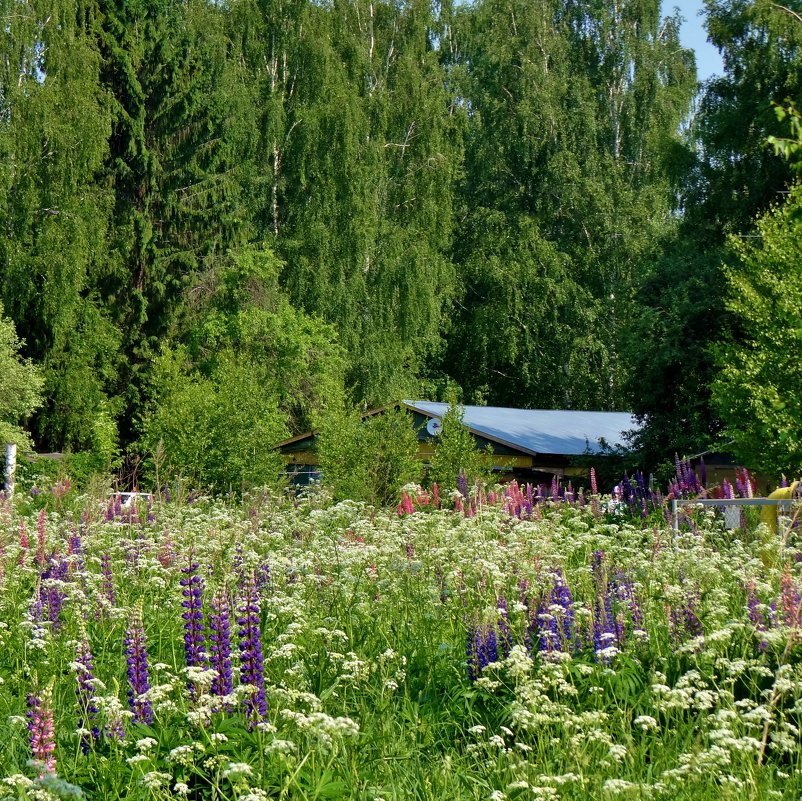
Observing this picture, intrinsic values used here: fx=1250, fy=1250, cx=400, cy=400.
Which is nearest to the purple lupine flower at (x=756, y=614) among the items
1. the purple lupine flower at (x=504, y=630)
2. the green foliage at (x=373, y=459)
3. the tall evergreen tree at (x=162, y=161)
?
the purple lupine flower at (x=504, y=630)

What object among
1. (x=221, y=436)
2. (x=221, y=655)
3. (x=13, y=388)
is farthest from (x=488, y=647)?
(x=13, y=388)

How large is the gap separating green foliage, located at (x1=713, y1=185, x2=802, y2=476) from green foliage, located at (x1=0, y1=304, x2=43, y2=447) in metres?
18.4

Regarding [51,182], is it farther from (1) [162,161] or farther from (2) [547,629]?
(2) [547,629]

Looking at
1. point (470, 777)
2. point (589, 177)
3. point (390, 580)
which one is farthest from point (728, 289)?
point (470, 777)

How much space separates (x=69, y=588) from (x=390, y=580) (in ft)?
6.47

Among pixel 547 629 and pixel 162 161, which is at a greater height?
pixel 162 161

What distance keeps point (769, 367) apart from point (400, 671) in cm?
1799

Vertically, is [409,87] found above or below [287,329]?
above

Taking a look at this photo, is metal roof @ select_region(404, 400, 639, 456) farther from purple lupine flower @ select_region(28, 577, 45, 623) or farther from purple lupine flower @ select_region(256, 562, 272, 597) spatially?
purple lupine flower @ select_region(28, 577, 45, 623)

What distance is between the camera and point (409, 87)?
42.3m

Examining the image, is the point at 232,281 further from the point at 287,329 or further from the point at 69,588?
the point at 69,588

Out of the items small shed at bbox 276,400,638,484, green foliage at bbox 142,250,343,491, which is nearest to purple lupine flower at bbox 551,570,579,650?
small shed at bbox 276,400,638,484

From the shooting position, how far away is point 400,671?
5992 mm

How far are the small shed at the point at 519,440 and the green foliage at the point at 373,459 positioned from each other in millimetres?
7497
